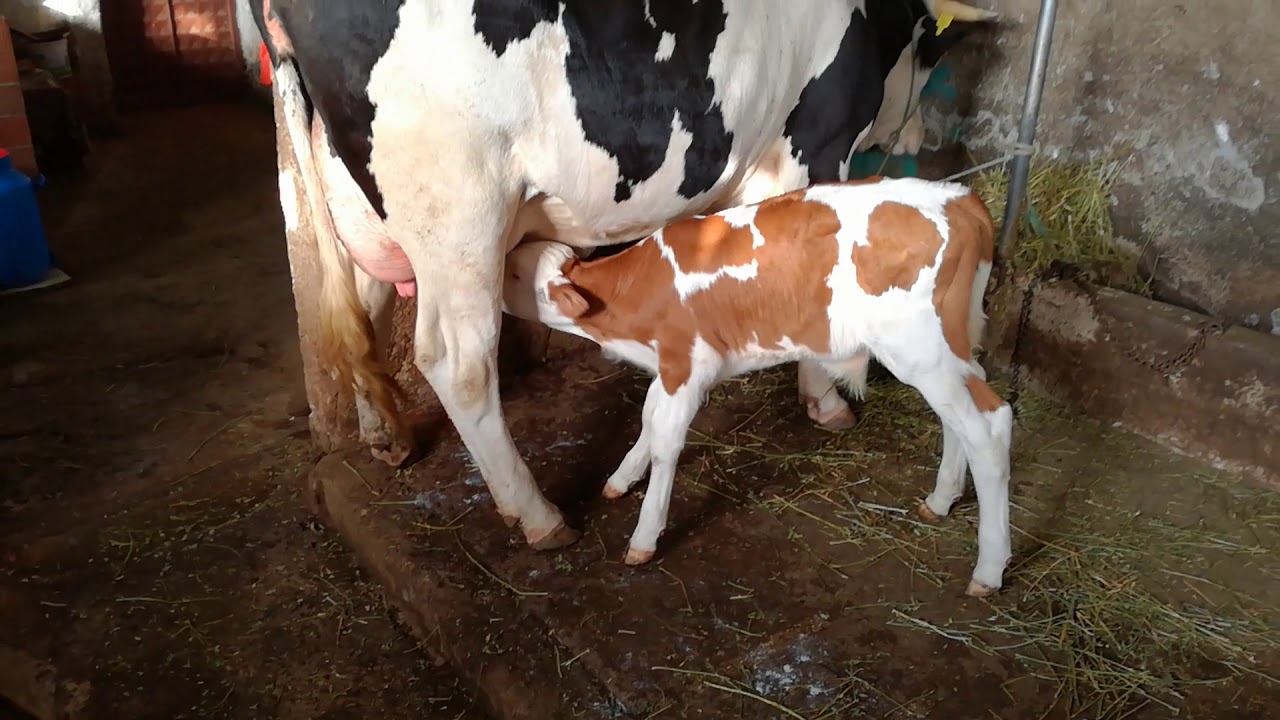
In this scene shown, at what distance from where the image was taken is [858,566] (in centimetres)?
295

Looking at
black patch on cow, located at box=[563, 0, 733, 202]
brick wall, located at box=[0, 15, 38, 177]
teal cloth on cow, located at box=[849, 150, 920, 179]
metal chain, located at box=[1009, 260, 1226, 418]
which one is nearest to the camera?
black patch on cow, located at box=[563, 0, 733, 202]

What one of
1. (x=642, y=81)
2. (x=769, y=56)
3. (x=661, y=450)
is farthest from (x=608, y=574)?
(x=769, y=56)

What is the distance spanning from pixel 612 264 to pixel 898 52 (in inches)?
56.0

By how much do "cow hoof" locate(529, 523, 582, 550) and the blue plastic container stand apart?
4.12 m

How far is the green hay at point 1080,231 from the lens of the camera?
3.88 metres

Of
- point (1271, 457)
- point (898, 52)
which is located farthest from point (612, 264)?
point (1271, 457)

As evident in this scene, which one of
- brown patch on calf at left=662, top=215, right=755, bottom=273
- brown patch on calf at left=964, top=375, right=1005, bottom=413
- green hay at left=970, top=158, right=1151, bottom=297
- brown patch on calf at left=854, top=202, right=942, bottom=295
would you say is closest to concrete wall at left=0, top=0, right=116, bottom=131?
brown patch on calf at left=662, top=215, right=755, bottom=273

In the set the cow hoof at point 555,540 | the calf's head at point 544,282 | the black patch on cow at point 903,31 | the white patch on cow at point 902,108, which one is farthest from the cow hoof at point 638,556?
the black patch on cow at point 903,31

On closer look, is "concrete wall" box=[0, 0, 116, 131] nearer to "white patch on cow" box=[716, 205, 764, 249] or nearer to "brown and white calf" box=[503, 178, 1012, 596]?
"brown and white calf" box=[503, 178, 1012, 596]

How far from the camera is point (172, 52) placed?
31.1ft

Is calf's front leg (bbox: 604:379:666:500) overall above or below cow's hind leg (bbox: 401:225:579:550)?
below

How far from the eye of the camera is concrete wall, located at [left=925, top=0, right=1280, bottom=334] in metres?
3.46

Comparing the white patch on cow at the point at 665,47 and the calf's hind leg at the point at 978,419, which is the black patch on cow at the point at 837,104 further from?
the calf's hind leg at the point at 978,419

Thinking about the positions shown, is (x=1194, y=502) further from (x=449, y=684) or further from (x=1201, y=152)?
(x=449, y=684)
